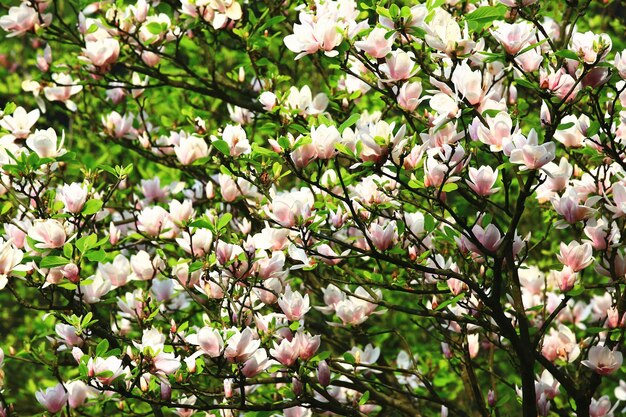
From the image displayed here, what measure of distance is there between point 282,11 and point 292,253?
2.07 metres

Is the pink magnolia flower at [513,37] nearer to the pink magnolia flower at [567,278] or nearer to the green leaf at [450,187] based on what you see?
the green leaf at [450,187]

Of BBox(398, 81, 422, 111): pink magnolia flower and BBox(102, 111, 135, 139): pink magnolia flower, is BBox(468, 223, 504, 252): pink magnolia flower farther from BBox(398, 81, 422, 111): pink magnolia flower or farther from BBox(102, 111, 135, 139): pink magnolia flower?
BBox(102, 111, 135, 139): pink magnolia flower

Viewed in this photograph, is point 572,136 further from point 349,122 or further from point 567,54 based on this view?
point 349,122

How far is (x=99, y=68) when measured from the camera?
402 centimetres

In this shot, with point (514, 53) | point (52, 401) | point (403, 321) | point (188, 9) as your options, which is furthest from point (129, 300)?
point (403, 321)

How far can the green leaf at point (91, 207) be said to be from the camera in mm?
3010

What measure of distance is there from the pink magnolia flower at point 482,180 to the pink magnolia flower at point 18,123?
6.11 feet

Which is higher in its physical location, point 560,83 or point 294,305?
point 560,83

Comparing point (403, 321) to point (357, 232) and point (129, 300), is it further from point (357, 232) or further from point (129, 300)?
point (129, 300)

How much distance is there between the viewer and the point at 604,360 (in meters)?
3.20

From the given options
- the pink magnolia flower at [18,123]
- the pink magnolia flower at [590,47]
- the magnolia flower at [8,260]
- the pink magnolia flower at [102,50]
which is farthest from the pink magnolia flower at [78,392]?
the pink magnolia flower at [590,47]


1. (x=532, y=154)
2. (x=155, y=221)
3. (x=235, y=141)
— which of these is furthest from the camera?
(x=155, y=221)

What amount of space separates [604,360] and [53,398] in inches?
80.8

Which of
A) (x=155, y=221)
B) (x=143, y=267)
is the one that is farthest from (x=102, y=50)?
(x=143, y=267)
